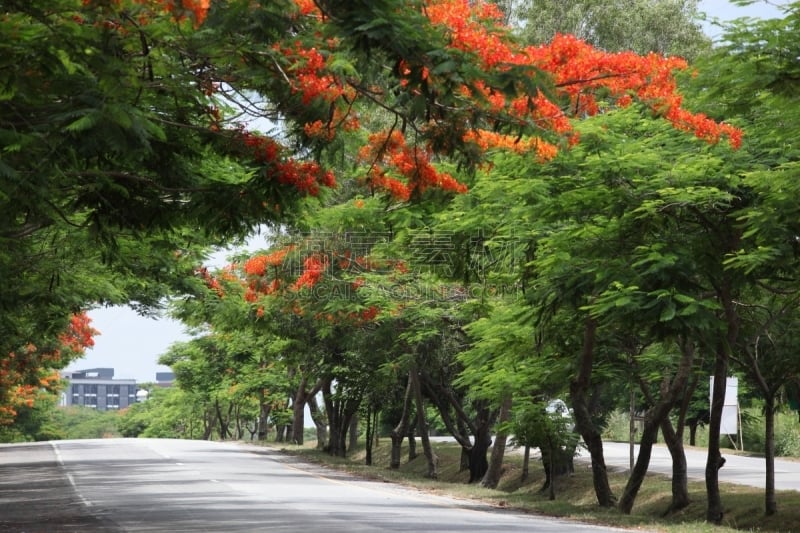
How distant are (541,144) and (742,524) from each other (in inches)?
470

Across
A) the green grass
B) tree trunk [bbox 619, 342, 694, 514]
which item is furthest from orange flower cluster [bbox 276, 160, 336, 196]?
tree trunk [bbox 619, 342, 694, 514]

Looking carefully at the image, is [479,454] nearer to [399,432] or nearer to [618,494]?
[399,432]

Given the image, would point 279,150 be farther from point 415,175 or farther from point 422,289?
point 422,289

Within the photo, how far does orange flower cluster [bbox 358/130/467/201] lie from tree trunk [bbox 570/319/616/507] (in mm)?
6789

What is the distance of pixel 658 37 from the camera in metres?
36.2

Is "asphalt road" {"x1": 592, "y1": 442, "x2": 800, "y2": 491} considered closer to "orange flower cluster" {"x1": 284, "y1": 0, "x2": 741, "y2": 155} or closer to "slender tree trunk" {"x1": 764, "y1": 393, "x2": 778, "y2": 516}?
"slender tree trunk" {"x1": 764, "y1": 393, "x2": 778, "y2": 516}

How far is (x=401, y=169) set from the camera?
43.4ft

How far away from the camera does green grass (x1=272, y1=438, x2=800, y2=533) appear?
758 inches

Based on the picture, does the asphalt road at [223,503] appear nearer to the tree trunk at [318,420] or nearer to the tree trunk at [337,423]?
the tree trunk at [337,423]

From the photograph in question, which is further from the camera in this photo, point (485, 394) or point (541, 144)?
point (485, 394)

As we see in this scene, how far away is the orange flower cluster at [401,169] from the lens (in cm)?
1268

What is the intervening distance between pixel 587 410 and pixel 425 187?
10.7m

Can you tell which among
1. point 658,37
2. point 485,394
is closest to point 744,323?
point 485,394

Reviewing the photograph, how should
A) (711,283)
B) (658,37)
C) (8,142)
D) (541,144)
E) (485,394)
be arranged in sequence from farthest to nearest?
(658,37) → (485,394) → (711,283) → (541,144) → (8,142)
